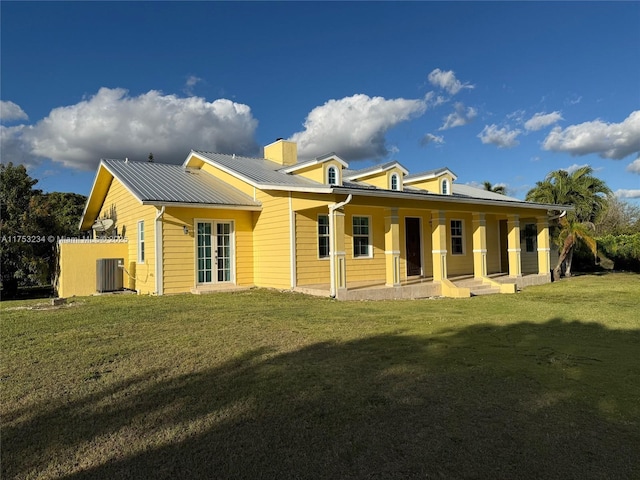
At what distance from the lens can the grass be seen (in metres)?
3.00

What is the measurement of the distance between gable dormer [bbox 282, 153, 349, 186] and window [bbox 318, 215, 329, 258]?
124 centimetres

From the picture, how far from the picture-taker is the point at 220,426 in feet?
11.6

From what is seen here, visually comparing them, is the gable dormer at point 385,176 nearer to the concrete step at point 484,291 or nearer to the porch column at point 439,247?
the porch column at point 439,247

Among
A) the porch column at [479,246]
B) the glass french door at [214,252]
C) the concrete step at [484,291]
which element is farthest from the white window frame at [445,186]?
the glass french door at [214,252]

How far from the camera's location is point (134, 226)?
48.9ft

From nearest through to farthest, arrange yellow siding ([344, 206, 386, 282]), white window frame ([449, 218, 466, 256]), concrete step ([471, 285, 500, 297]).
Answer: concrete step ([471, 285, 500, 297]) → yellow siding ([344, 206, 386, 282]) → white window frame ([449, 218, 466, 256])

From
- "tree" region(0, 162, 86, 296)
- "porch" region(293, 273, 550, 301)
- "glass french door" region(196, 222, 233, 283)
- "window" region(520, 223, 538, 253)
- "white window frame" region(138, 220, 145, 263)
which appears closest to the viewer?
"porch" region(293, 273, 550, 301)

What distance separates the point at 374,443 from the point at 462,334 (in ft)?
13.6

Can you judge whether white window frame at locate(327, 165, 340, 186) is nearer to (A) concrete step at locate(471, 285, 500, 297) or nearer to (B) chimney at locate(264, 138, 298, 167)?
(B) chimney at locate(264, 138, 298, 167)

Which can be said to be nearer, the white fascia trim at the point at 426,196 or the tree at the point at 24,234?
the white fascia trim at the point at 426,196

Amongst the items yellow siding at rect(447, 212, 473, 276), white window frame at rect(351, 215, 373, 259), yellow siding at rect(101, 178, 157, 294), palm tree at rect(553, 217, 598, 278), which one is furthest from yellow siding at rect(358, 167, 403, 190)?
yellow siding at rect(101, 178, 157, 294)

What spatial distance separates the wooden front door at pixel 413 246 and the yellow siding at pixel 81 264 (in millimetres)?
9889

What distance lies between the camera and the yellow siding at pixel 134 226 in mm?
13391

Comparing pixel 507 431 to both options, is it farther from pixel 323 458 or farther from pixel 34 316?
pixel 34 316
